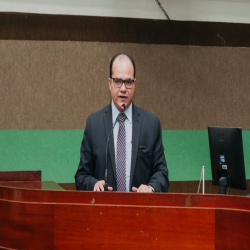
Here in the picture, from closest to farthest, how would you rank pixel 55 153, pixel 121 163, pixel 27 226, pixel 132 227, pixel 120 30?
pixel 132 227 < pixel 27 226 < pixel 121 163 < pixel 55 153 < pixel 120 30

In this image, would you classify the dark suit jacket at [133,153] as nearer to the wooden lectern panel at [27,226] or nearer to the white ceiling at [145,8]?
the wooden lectern panel at [27,226]

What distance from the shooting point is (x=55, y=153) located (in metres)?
4.00

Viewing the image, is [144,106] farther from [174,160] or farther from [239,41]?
[239,41]

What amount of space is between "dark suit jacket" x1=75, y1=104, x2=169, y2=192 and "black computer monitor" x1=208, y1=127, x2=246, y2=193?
72 centimetres

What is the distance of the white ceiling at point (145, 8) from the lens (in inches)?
154

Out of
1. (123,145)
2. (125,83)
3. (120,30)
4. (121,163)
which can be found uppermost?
(120,30)

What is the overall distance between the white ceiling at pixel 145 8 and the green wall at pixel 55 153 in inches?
44.1

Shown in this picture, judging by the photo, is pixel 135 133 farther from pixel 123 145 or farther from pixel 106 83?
pixel 106 83

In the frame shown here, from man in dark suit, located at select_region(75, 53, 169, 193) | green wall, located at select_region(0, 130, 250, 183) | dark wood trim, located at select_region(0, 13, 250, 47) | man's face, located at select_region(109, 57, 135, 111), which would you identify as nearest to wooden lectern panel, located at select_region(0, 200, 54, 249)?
man in dark suit, located at select_region(75, 53, 169, 193)

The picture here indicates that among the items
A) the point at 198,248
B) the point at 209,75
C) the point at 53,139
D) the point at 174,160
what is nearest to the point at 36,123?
the point at 53,139

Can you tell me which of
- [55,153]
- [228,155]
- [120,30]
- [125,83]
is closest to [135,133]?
[125,83]

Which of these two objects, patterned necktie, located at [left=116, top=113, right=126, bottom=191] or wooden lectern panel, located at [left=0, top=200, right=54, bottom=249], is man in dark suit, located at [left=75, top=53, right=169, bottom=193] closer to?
patterned necktie, located at [left=116, top=113, right=126, bottom=191]

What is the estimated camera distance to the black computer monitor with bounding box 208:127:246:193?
3.02 metres

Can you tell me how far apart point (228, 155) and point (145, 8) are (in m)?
1.81
